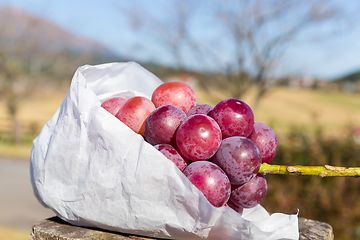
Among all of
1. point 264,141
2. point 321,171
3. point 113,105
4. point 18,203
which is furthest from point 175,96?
point 18,203

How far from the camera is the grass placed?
3780 millimetres

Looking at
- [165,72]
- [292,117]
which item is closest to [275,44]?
[165,72]

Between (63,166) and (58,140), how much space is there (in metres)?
0.10

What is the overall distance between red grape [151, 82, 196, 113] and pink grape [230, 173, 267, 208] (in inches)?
15.6

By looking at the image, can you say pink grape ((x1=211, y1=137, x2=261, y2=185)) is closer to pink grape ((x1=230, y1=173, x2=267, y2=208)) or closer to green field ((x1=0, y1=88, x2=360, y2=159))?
pink grape ((x1=230, y1=173, x2=267, y2=208))

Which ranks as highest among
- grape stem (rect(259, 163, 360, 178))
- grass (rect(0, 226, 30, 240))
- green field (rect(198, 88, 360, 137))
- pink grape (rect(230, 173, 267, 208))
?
grape stem (rect(259, 163, 360, 178))

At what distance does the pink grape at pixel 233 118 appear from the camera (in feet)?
3.64

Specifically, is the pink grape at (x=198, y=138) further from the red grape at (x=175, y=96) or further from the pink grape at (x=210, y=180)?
the red grape at (x=175, y=96)

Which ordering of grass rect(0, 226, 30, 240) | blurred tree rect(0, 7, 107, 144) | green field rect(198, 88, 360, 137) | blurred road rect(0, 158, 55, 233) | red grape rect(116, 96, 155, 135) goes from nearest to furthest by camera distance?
red grape rect(116, 96, 155, 135) → grass rect(0, 226, 30, 240) → blurred road rect(0, 158, 55, 233) → blurred tree rect(0, 7, 107, 144) → green field rect(198, 88, 360, 137)

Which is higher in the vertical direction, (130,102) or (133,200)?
(130,102)

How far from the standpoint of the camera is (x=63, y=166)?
1068 mm

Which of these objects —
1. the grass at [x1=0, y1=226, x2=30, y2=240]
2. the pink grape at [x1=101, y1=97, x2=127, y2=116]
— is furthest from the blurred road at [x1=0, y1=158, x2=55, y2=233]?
the pink grape at [x1=101, y1=97, x2=127, y2=116]

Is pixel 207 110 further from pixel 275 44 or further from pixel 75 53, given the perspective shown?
pixel 75 53

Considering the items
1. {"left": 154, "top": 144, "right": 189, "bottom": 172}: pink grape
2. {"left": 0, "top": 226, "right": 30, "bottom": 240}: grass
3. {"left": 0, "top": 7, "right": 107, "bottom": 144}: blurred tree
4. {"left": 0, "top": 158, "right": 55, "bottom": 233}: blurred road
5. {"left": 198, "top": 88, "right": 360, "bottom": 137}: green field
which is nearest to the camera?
{"left": 154, "top": 144, "right": 189, "bottom": 172}: pink grape
